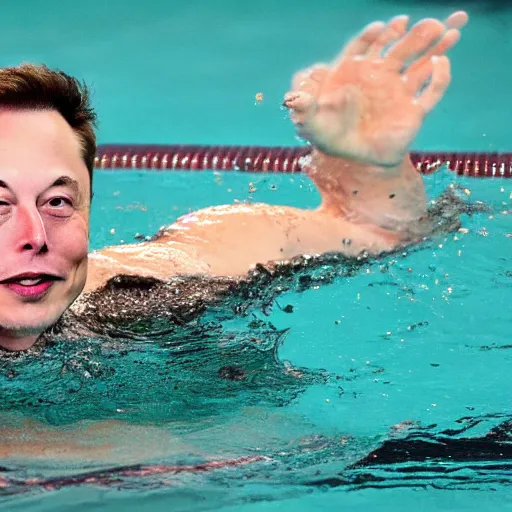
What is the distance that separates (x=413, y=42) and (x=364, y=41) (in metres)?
0.17

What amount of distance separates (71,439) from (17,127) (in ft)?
2.20

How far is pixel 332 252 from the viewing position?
327 centimetres

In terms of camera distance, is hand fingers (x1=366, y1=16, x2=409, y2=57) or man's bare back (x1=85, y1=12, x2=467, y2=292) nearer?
man's bare back (x1=85, y1=12, x2=467, y2=292)

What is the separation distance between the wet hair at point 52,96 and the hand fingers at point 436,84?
4.17 ft

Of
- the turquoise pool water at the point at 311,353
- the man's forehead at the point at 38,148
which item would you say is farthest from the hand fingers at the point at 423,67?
the man's forehead at the point at 38,148

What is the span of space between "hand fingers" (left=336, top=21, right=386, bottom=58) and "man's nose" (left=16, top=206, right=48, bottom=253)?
143 centimetres

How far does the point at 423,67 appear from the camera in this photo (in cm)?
330

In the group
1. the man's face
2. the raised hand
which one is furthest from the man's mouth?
the raised hand

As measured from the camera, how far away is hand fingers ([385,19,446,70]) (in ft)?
10.8

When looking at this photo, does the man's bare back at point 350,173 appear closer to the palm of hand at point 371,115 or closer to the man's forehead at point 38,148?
the palm of hand at point 371,115

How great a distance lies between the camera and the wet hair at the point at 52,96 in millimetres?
2176

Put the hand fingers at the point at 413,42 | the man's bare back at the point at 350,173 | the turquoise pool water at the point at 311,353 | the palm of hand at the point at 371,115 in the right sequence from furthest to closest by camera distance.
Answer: the hand fingers at the point at 413,42 → the palm of hand at the point at 371,115 → the man's bare back at the point at 350,173 → the turquoise pool water at the point at 311,353

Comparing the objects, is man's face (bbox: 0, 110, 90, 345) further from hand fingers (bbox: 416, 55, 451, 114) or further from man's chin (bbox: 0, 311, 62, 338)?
hand fingers (bbox: 416, 55, 451, 114)

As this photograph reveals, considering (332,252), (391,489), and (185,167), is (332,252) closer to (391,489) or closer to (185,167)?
(391,489)
